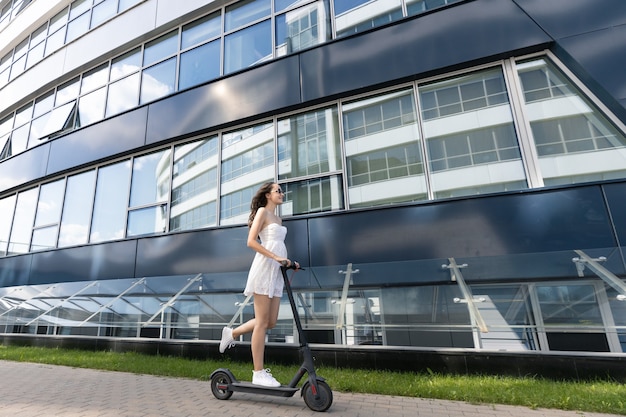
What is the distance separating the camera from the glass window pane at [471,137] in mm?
5840

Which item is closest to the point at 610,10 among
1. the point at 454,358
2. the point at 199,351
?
the point at 454,358

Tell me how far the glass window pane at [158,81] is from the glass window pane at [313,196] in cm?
494

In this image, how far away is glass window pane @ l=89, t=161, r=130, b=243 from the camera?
30.1ft

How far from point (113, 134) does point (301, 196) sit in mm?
6331

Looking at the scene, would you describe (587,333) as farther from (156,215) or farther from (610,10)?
(156,215)

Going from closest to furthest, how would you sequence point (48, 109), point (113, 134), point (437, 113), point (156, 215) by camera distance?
point (437, 113) → point (156, 215) → point (113, 134) → point (48, 109)

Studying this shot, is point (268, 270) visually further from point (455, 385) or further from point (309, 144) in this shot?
point (309, 144)

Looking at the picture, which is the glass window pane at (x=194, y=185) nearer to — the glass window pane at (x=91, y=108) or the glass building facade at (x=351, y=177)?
the glass building facade at (x=351, y=177)

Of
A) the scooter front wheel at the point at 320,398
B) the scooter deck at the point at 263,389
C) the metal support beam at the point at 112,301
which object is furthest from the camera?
the metal support beam at the point at 112,301

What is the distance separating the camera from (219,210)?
25.8 ft

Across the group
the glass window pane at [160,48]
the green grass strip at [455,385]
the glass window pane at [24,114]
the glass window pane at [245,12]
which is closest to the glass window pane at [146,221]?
the green grass strip at [455,385]

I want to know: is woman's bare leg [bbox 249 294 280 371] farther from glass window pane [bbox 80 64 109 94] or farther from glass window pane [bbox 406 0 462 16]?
glass window pane [bbox 80 64 109 94]

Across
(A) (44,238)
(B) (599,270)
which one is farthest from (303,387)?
(A) (44,238)

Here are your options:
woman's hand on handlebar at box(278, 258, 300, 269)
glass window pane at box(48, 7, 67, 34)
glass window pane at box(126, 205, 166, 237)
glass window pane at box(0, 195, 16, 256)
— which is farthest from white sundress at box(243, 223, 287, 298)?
glass window pane at box(48, 7, 67, 34)
